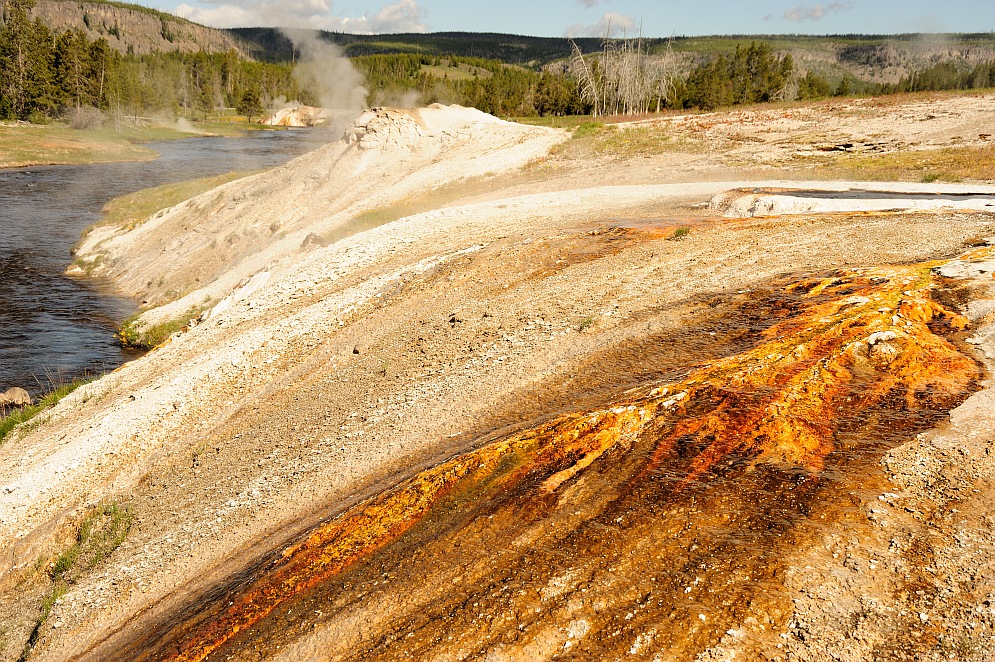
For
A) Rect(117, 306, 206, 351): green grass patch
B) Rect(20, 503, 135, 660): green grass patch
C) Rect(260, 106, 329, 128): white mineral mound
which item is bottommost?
Rect(20, 503, 135, 660): green grass patch

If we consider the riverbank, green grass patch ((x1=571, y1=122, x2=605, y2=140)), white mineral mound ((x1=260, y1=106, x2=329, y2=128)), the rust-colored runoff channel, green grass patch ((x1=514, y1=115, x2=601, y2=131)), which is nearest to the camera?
the rust-colored runoff channel

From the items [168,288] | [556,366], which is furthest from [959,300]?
[168,288]

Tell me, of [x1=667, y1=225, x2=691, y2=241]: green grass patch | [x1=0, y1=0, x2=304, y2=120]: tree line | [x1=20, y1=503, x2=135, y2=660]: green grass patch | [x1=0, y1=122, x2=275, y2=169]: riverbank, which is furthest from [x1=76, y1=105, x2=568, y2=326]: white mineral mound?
[x1=0, y1=0, x2=304, y2=120]: tree line

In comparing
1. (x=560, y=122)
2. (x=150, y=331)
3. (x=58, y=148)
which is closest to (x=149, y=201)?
(x=150, y=331)

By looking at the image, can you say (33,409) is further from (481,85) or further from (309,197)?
(481,85)

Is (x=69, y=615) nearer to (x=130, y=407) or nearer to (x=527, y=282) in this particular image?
(x=130, y=407)

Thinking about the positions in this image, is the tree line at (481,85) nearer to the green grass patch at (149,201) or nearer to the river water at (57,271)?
the green grass patch at (149,201)

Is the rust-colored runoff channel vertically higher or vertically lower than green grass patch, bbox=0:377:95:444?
higher

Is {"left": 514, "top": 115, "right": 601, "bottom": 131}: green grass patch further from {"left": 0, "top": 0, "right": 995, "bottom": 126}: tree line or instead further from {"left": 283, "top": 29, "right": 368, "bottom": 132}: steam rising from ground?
{"left": 283, "top": 29, "right": 368, "bottom": 132}: steam rising from ground
